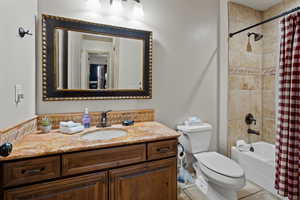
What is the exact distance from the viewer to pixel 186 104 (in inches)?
79.4

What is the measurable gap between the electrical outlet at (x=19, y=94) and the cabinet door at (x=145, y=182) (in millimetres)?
826

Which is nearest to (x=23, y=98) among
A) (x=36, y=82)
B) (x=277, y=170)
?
(x=36, y=82)

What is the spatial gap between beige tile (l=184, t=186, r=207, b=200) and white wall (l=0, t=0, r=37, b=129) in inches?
70.6

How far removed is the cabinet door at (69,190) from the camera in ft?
2.84

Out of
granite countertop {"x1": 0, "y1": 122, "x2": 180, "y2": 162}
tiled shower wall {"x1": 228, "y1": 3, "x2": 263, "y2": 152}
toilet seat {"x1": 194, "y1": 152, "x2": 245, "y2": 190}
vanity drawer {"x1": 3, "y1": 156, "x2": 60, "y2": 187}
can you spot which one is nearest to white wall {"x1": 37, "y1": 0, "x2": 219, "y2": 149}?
tiled shower wall {"x1": 228, "y1": 3, "x2": 263, "y2": 152}

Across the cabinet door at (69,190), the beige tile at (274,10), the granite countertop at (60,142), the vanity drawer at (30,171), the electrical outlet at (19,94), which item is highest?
the beige tile at (274,10)

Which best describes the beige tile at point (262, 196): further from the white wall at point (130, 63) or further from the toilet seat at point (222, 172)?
the white wall at point (130, 63)

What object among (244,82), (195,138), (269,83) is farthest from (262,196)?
(269,83)

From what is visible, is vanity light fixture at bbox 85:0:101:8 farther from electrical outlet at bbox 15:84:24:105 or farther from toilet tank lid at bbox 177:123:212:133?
toilet tank lid at bbox 177:123:212:133

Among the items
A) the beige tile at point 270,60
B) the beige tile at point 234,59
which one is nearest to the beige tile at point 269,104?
the beige tile at point 270,60

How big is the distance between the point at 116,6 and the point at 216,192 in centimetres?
226

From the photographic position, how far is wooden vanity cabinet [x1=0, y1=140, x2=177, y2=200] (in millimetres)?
870

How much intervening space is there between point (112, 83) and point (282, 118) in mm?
1624

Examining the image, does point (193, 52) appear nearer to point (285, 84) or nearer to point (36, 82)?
point (285, 84)
